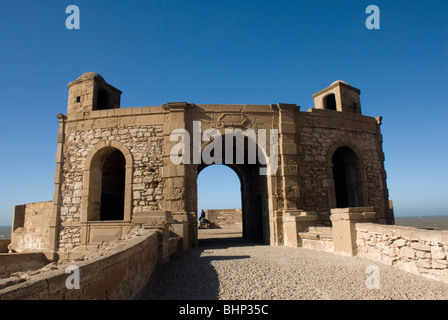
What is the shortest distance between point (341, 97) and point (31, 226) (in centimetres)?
1419

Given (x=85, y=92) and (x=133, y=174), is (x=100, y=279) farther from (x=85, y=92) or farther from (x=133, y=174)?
(x=85, y=92)

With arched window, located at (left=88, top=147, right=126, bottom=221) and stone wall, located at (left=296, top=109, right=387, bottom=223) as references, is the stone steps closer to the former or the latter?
stone wall, located at (left=296, top=109, right=387, bottom=223)

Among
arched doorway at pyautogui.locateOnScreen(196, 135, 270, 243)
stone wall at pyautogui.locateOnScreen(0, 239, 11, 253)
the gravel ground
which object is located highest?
arched doorway at pyautogui.locateOnScreen(196, 135, 270, 243)

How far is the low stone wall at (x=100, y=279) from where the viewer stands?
7.07 ft

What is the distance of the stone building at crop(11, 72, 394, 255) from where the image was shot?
10.2 m

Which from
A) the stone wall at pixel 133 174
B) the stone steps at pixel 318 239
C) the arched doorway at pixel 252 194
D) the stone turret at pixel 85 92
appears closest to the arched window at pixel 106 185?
the stone wall at pixel 133 174

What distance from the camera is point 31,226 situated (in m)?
12.9

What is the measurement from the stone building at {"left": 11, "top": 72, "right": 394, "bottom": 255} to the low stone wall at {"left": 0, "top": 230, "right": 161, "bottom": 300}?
467cm

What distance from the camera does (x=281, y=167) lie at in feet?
34.9

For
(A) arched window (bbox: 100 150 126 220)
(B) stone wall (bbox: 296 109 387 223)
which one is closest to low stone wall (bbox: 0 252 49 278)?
(A) arched window (bbox: 100 150 126 220)

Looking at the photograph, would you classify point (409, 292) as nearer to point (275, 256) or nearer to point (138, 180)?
point (275, 256)
